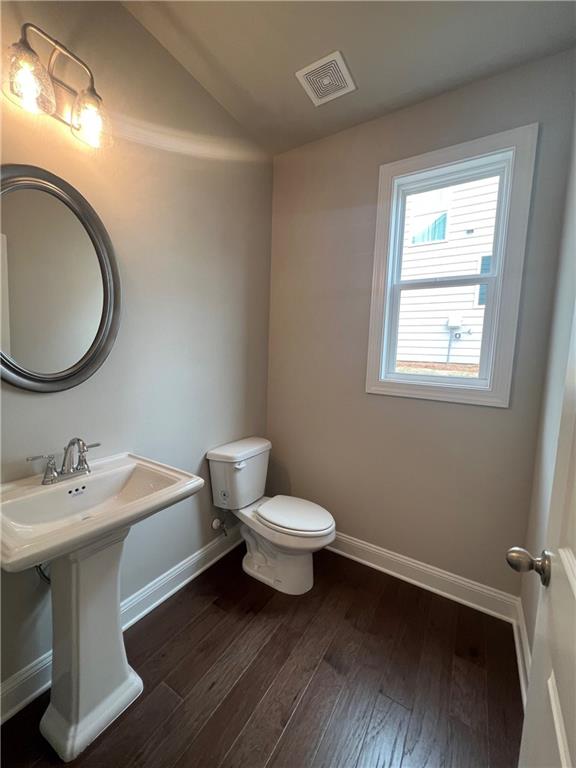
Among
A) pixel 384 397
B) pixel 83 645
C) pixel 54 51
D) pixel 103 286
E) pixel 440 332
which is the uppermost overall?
pixel 54 51

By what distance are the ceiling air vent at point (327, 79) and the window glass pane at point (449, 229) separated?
2.05 ft

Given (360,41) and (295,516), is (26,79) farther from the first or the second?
(295,516)

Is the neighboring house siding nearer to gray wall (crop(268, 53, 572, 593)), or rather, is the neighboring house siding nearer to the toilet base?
gray wall (crop(268, 53, 572, 593))

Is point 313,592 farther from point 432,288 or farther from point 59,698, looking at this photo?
point 432,288

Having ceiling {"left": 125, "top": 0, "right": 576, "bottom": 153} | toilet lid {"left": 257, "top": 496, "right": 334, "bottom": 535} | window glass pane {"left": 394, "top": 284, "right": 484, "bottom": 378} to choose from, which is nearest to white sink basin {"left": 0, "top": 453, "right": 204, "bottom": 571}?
toilet lid {"left": 257, "top": 496, "right": 334, "bottom": 535}

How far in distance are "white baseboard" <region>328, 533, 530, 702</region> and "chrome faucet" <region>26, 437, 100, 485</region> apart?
1.56m

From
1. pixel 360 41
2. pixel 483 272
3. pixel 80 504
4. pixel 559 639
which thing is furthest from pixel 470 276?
pixel 80 504

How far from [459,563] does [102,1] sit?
2943 millimetres

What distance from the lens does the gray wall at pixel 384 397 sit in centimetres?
140

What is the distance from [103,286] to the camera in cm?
128

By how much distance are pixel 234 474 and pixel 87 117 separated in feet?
5.49

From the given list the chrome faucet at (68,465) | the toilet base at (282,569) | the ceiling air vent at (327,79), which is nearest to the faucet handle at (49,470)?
the chrome faucet at (68,465)

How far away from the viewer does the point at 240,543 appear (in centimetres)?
215

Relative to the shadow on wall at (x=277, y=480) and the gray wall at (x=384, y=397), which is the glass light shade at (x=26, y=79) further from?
the shadow on wall at (x=277, y=480)
